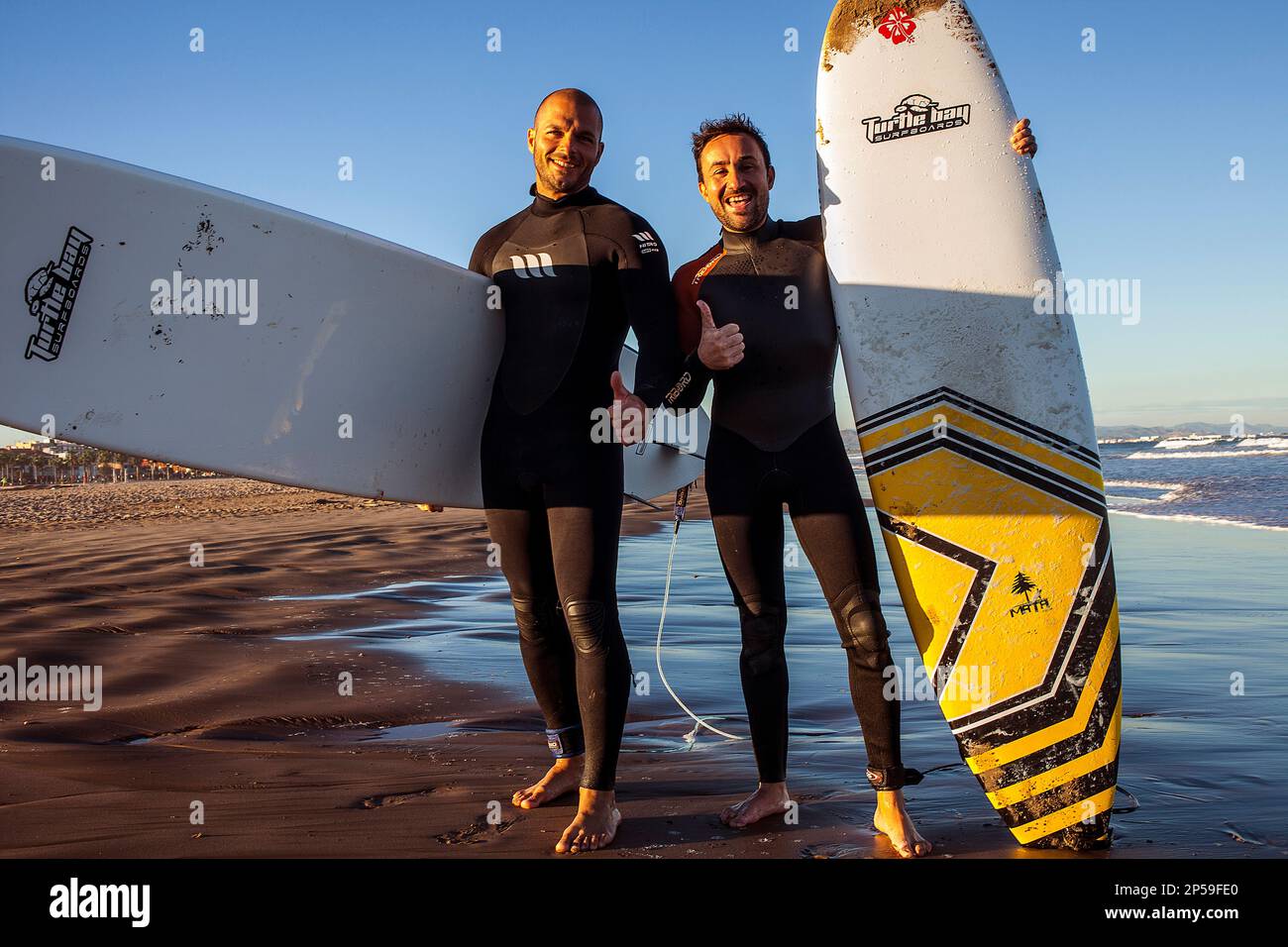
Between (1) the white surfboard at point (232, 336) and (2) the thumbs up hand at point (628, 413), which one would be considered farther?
(1) the white surfboard at point (232, 336)

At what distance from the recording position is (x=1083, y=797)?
7.80 ft

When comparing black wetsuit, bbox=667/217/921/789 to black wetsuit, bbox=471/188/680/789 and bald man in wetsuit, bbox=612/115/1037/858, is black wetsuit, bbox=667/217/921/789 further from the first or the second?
black wetsuit, bbox=471/188/680/789

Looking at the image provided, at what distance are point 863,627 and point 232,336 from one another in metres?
1.97

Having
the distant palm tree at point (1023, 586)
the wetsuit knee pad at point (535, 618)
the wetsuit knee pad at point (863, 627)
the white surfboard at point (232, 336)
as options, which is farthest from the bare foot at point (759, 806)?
the white surfboard at point (232, 336)

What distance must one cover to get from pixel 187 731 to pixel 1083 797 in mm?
2781

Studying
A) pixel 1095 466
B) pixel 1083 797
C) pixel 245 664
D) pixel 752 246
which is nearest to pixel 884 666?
pixel 1083 797

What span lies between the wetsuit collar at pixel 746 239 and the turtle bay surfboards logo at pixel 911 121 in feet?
1.72

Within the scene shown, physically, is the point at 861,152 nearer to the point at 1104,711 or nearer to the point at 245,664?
the point at 1104,711

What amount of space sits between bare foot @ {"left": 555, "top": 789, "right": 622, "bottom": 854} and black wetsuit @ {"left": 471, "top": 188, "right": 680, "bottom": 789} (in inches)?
1.4

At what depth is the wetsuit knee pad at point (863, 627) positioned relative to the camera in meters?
2.44

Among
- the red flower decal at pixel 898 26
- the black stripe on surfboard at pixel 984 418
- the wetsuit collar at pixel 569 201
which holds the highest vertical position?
the red flower decal at pixel 898 26

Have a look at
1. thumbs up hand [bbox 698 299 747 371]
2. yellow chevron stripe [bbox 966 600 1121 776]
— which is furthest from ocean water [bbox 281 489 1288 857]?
thumbs up hand [bbox 698 299 747 371]

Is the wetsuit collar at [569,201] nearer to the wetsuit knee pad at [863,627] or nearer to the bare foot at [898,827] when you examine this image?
the wetsuit knee pad at [863,627]

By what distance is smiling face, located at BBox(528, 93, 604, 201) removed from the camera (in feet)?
8.77
